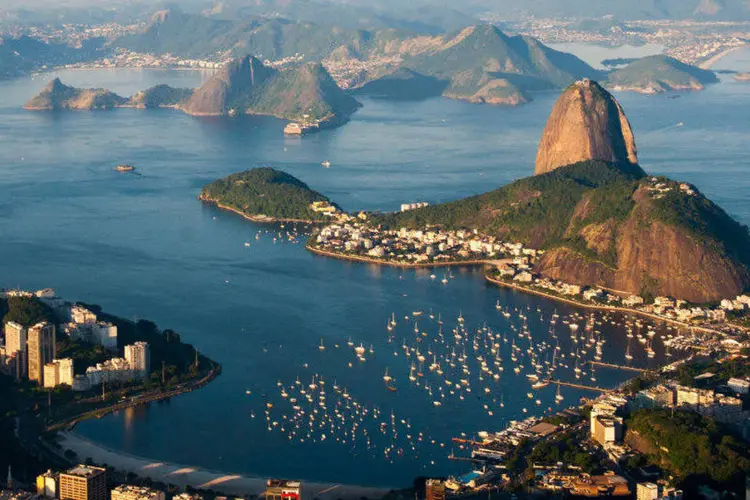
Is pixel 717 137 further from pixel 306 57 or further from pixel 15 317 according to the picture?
pixel 306 57

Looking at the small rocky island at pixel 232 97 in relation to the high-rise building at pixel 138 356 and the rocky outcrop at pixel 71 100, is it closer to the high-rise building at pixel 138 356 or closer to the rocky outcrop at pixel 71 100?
the rocky outcrop at pixel 71 100

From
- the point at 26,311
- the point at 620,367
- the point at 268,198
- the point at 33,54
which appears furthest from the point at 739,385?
the point at 33,54

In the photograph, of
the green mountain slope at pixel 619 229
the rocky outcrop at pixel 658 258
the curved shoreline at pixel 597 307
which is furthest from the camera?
the green mountain slope at pixel 619 229

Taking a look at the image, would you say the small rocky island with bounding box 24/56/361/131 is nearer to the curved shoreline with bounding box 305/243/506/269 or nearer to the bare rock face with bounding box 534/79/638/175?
the bare rock face with bounding box 534/79/638/175

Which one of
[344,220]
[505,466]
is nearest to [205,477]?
[505,466]

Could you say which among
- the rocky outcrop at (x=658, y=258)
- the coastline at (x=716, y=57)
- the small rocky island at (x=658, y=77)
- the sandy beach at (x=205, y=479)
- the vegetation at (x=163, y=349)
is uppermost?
the coastline at (x=716, y=57)

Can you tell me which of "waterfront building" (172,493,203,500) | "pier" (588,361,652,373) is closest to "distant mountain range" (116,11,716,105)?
"pier" (588,361,652,373)

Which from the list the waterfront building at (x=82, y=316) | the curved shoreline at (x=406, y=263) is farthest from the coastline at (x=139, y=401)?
the curved shoreline at (x=406, y=263)
